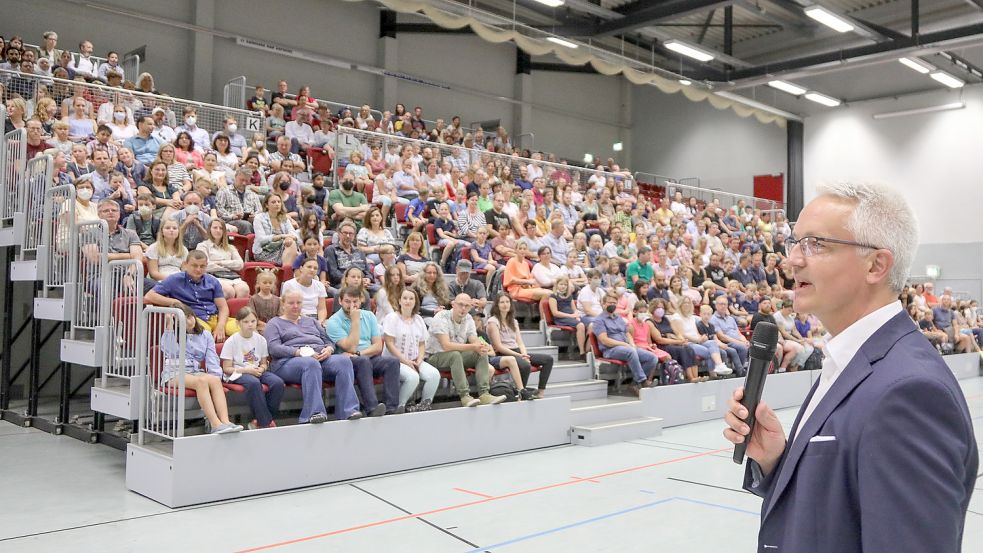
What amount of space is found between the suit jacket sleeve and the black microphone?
0.37 metres

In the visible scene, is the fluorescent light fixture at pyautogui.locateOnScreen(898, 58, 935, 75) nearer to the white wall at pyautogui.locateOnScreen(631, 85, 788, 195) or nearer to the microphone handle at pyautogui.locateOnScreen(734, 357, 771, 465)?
the white wall at pyautogui.locateOnScreen(631, 85, 788, 195)

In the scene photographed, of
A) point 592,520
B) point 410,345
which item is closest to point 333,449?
point 410,345

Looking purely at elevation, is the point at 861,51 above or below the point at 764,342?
above

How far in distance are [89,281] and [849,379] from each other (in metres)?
6.21

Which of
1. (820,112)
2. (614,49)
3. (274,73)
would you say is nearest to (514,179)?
(274,73)

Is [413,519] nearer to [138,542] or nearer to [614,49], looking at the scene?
[138,542]

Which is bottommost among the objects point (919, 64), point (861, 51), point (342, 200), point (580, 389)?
point (580, 389)

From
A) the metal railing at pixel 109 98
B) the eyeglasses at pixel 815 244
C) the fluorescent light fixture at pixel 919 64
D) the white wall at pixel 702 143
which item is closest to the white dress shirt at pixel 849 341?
the eyeglasses at pixel 815 244

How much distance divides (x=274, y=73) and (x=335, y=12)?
2269mm

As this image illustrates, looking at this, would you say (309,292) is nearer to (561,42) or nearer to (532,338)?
(532,338)

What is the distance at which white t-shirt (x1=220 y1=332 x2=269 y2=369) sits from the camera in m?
5.55

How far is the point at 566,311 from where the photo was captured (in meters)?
9.51

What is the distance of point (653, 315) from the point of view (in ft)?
31.7

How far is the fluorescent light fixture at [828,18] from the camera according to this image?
1370 cm
